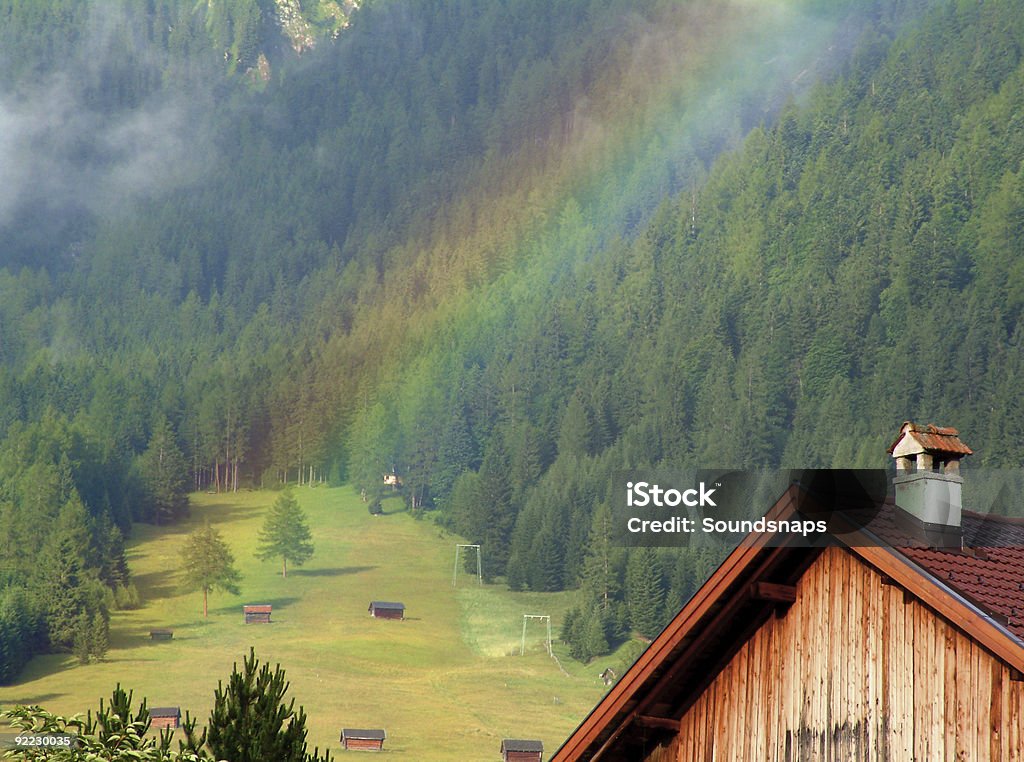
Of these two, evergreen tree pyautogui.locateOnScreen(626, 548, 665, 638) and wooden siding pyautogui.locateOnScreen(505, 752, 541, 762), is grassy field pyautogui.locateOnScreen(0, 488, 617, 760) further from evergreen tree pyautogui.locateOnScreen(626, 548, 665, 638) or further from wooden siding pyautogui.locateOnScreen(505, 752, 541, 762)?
evergreen tree pyautogui.locateOnScreen(626, 548, 665, 638)

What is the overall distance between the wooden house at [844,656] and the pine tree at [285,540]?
599ft

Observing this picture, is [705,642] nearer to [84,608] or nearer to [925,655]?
[925,655]

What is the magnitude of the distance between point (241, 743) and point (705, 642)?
7.65m

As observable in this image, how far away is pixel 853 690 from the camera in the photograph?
1088 cm

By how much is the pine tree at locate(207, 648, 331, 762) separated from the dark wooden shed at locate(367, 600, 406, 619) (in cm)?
15743

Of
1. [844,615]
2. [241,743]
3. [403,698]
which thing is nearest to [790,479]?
[844,615]

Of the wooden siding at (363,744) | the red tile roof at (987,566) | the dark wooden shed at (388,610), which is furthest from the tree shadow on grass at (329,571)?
the red tile roof at (987,566)

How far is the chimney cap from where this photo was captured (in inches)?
450

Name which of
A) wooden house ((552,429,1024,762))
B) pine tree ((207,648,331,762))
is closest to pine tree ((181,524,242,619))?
pine tree ((207,648,331,762))

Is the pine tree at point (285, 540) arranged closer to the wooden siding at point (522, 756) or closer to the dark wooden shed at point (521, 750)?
the dark wooden shed at point (521, 750)

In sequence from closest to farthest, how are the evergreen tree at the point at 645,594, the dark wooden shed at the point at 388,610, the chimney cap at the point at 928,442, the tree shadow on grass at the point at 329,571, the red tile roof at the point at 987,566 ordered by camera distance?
the red tile roof at the point at 987,566 → the chimney cap at the point at 928,442 → the dark wooden shed at the point at 388,610 → the evergreen tree at the point at 645,594 → the tree shadow on grass at the point at 329,571

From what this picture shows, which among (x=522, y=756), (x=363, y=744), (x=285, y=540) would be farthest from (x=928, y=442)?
(x=285, y=540)

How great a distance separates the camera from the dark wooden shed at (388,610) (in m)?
173

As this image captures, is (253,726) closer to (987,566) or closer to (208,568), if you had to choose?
(987,566)
